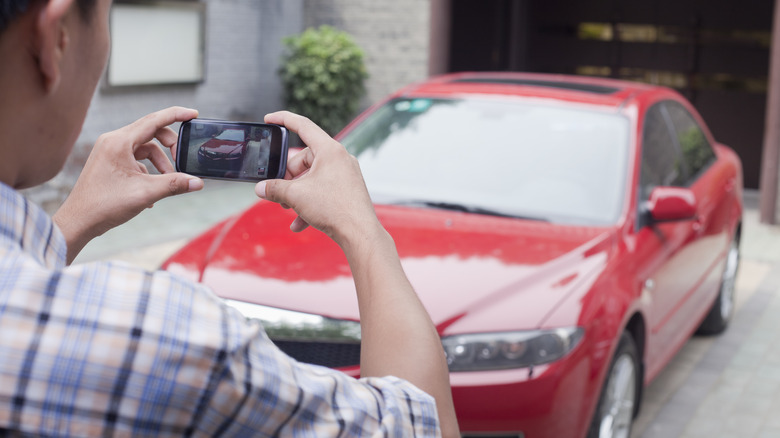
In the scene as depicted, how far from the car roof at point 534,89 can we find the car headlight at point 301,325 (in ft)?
6.15

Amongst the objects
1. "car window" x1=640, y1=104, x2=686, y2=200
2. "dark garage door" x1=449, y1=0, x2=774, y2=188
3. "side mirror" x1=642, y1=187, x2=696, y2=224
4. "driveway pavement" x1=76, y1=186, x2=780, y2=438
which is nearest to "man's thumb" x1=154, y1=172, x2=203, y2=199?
"side mirror" x1=642, y1=187, x2=696, y2=224

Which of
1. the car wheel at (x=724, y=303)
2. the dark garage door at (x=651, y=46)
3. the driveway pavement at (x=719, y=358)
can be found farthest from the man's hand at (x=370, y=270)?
the dark garage door at (x=651, y=46)

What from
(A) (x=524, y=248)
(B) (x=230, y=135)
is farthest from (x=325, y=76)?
(B) (x=230, y=135)

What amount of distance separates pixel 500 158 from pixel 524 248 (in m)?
0.76

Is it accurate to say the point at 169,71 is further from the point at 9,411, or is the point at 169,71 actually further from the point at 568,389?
the point at 9,411

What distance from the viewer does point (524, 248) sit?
3564mm

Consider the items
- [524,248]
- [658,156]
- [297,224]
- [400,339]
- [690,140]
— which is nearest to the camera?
[400,339]

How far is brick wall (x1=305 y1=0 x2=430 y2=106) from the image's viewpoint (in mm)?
12250

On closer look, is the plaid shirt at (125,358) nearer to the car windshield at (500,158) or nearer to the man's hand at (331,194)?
the man's hand at (331,194)

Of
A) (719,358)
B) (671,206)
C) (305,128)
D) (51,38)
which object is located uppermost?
(51,38)

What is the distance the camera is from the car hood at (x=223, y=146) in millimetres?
1659

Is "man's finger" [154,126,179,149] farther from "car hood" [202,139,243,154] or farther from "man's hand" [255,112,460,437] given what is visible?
"man's hand" [255,112,460,437]

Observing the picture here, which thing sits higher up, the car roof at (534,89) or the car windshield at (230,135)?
the car windshield at (230,135)

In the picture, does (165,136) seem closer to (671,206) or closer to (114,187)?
(114,187)
